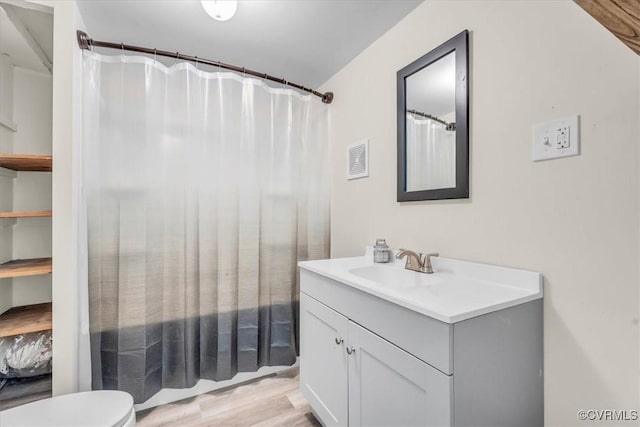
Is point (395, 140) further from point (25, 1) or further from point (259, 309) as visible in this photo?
point (25, 1)

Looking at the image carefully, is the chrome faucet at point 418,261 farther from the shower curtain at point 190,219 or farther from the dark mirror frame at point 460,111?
the shower curtain at point 190,219

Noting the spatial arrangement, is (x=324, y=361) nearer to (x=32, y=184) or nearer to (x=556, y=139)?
(x=556, y=139)

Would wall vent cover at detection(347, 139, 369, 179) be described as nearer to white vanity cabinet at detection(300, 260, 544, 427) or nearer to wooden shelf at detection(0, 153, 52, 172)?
white vanity cabinet at detection(300, 260, 544, 427)

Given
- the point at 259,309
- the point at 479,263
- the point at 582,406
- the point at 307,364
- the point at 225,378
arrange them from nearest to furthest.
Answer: the point at 582,406 < the point at 479,263 < the point at 307,364 < the point at 225,378 < the point at 259,309

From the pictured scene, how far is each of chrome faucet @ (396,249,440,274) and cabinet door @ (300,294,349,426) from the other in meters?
0.44

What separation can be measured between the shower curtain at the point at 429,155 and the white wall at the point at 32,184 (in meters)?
2.20

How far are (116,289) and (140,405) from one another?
668 mm

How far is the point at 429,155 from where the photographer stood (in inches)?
54.8

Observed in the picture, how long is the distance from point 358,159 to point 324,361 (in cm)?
123

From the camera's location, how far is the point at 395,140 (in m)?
1.59

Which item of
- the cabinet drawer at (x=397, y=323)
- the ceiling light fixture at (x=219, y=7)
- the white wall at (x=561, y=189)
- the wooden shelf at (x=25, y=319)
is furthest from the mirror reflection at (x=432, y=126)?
the wooden shelf at (x=25, y=319)

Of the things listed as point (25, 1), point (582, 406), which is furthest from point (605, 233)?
point (25, 1)

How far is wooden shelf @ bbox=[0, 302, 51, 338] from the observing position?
1.31m

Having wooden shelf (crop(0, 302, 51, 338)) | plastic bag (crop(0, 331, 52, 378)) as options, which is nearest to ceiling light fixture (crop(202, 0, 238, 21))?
wooden shelf (crop(0, 302, 51, 338))
